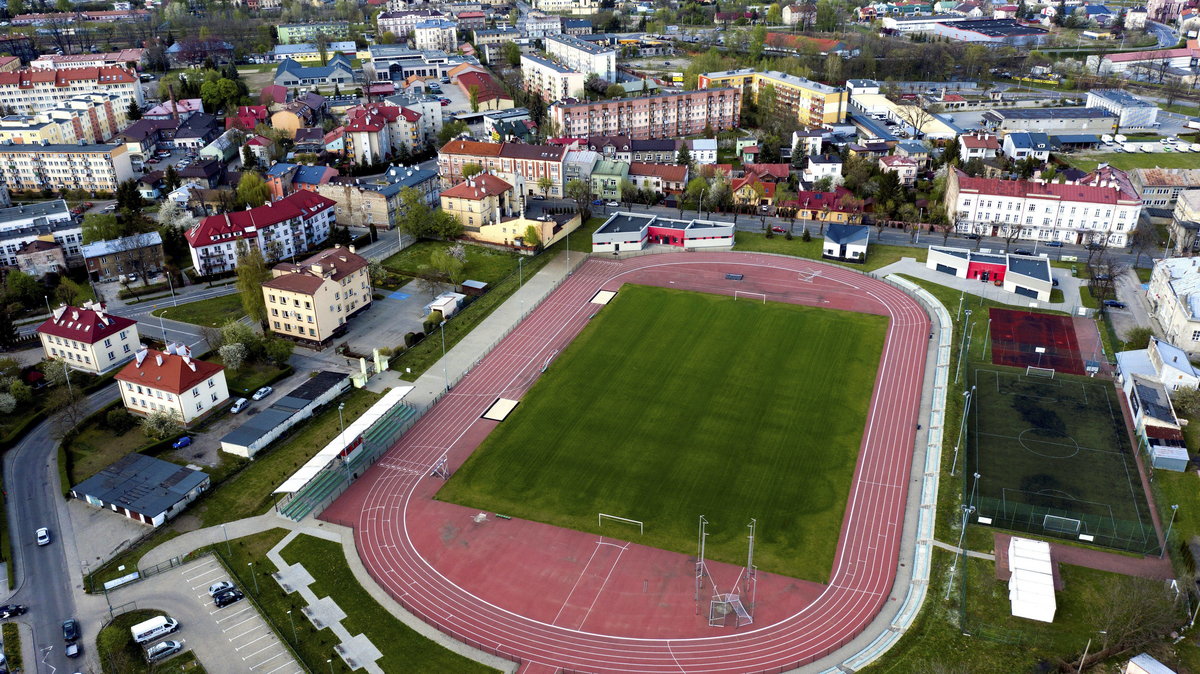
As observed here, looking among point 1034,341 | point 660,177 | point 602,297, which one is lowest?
point 1034,341

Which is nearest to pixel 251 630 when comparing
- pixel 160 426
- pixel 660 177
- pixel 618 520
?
pixel 618 520

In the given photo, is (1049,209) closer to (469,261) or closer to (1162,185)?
(1162,185)

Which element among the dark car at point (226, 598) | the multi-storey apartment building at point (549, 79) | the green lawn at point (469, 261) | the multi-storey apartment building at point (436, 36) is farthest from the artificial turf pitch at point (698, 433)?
the multi-storey apartment building at point (436, 36)

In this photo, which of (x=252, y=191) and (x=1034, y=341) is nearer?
(x=1034, y=341)

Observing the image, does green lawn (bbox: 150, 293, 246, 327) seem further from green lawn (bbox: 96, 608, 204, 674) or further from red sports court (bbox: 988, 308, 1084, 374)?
red sports court (bbox: 988, 308, 1084, 374)

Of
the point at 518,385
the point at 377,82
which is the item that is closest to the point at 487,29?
the point at 377,82

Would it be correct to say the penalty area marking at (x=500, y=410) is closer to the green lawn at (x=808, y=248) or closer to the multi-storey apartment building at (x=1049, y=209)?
the green lawn at (x=808, y=248)

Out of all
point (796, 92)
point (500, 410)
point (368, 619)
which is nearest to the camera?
point (368, 619)
